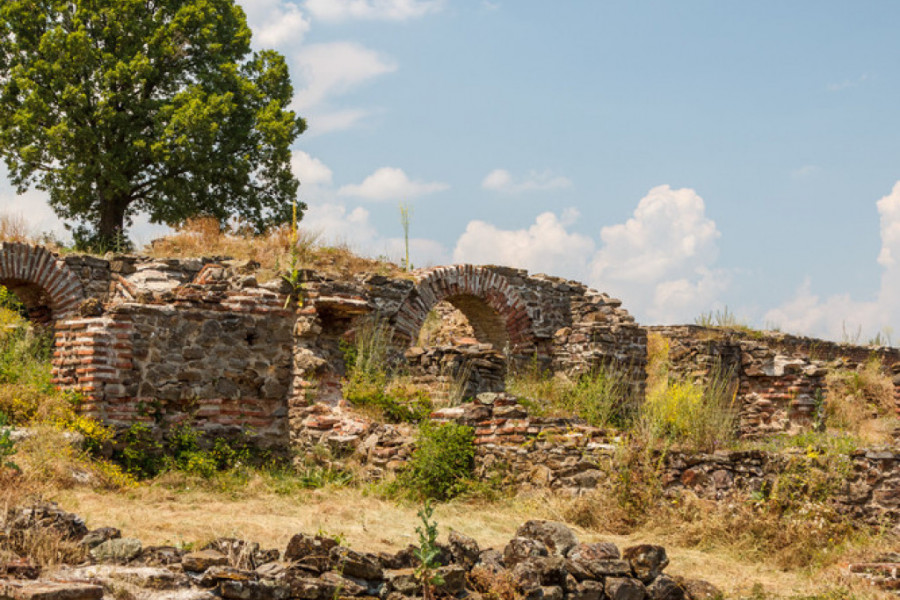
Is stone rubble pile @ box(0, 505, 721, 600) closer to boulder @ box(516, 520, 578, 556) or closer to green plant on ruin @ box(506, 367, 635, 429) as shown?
boulder @ box(516, 520, 578, 556)

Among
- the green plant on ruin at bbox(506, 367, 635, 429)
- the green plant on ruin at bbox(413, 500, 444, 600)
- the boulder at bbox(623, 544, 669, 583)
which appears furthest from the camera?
the green plant on ruin at bbox(506, 367, 635, 429)

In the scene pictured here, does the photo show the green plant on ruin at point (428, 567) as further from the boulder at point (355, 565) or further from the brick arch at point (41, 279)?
the brick arch at point (41, 279)

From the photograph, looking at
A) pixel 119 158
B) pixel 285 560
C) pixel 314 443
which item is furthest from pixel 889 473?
pixel 119 158

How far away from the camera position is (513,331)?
53.0 ft

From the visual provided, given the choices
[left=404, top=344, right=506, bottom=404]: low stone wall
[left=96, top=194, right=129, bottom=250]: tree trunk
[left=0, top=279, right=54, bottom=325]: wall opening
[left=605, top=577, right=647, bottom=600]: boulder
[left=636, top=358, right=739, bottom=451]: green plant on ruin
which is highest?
[left=96, top=194, right=129, bottom=250]: tree trunk

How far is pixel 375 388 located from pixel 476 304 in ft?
20.8

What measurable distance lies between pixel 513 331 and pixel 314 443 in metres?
7.32

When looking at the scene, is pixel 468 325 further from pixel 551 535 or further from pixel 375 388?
pixel 551 535

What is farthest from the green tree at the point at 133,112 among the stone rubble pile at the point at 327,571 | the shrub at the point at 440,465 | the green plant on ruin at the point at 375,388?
the stone rubble pile at the point at 327,571

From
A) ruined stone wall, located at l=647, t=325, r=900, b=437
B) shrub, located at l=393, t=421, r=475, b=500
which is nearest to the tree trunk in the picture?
ruined stone wall, located at l=647, t=325, r=900, b=437

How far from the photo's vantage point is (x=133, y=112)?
1864 centimetres

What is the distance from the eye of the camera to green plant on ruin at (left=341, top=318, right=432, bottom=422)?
980 centimetres

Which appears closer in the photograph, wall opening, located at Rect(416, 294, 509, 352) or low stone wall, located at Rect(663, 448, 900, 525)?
low stone wall, located at Rect(663, 448, 900, 525)

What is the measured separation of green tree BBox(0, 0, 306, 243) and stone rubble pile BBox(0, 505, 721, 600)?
14365 millimetres
